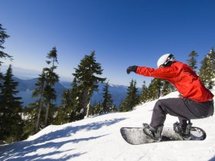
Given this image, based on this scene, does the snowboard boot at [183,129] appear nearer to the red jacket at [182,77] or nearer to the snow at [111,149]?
the red jacket at [182,77]

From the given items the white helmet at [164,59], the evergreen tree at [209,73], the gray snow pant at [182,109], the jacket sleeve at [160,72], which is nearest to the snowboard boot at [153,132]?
the gray snow pant at [182,109]

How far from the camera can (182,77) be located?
6.62 meters

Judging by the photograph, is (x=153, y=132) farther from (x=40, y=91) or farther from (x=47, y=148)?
(x=40, y=91)

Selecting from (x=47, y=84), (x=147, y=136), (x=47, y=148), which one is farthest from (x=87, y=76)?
(x=147, y=136)

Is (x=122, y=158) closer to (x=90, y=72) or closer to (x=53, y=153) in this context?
(x=53, y=153)

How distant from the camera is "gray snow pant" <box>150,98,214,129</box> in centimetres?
679

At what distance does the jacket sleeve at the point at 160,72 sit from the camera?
21.6ft

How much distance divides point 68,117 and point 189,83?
4110 centimetres

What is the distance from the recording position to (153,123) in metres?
7.81

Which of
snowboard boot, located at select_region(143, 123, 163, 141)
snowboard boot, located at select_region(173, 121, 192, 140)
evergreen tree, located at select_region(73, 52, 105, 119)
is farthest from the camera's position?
evergreen tree, located at select_region(73, 52, 105, 119)

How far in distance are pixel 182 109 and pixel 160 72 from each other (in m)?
1.37

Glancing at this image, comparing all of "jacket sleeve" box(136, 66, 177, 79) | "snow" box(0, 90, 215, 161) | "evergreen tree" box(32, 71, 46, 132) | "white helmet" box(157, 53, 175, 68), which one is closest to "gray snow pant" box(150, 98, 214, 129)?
"jacket sleeve" box(136, 66, 177, 79)

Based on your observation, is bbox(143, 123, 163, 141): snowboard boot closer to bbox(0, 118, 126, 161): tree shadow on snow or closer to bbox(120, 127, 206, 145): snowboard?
bbox(120, 127, 206, 145): snowboard

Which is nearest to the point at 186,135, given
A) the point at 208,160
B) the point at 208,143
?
the point at 208,160
